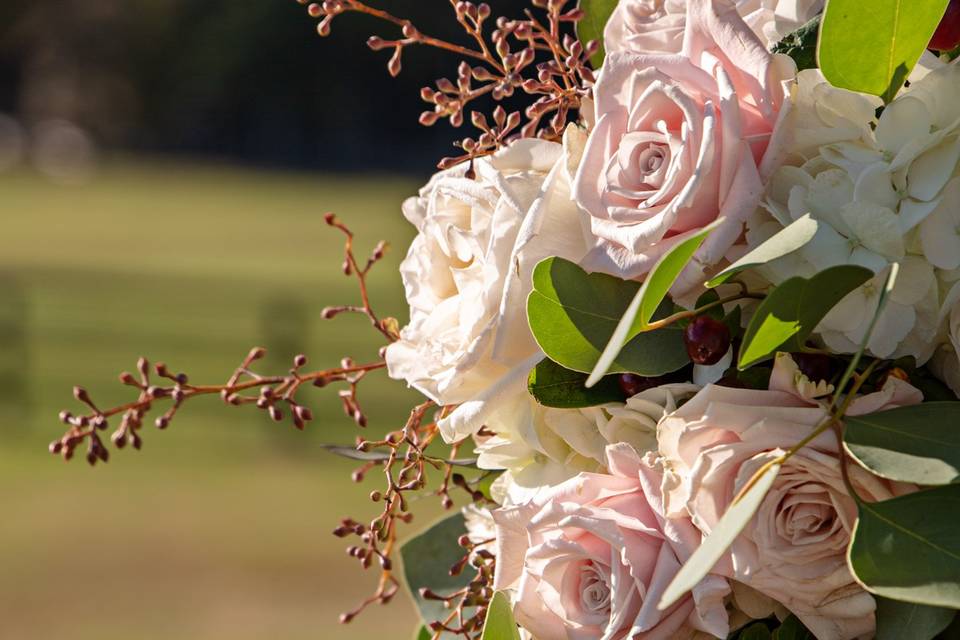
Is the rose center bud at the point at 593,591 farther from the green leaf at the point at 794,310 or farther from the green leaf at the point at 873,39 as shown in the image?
the green leaf at the point at 873,39

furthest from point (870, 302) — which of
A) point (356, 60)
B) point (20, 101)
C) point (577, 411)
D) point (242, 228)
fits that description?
point (20, 101)

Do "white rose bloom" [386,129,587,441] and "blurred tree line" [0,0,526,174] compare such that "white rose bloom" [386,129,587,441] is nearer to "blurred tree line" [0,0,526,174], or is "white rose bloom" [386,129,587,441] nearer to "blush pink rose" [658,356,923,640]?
"blush pink rose" [658,356,923,640]

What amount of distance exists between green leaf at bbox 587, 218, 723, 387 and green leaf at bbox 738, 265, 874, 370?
0.13ft

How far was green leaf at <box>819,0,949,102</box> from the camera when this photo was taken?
0.58 metres

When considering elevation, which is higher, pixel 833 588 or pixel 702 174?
pixel 702 174

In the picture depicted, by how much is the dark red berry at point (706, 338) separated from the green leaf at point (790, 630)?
13 centimetres

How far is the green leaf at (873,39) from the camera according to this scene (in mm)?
578

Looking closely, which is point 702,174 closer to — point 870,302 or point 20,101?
point 870,302

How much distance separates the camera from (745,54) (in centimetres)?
58

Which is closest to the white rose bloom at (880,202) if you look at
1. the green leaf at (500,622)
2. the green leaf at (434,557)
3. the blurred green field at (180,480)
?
the green leaf at (500,622)

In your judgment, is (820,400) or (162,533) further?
(162,533)

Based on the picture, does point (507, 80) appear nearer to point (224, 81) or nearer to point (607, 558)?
point (607, 558)

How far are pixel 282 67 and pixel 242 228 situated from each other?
15.9 meters

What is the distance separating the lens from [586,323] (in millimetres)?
606
